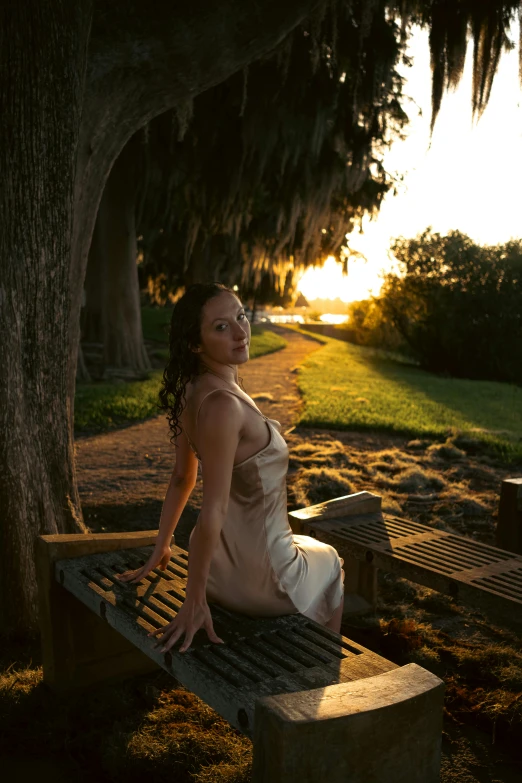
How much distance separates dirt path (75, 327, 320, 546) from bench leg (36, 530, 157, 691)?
1856mm

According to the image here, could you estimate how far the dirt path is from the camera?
547 cm

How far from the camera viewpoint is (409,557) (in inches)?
133

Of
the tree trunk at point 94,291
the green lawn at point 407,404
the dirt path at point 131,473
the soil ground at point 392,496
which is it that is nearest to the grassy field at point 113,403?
the dirt path at point 131,473

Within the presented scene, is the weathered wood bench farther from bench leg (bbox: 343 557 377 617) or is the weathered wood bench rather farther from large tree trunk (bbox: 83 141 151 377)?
large tree trunk (bbox: 83 141 151 377)

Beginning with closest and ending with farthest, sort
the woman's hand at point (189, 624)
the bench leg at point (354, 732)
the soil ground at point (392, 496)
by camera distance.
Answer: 1. the bench leg at point (354, 732)
2. the woman's hand at point (189, 624)
3. the soil ground at point (392, 496)

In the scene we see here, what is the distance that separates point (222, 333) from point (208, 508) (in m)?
0.61

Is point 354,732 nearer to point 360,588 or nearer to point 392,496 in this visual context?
point 360,588

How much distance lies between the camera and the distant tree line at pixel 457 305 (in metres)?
23.0

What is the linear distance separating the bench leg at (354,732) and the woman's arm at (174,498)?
116cm

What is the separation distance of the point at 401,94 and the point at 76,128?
816 centimetres

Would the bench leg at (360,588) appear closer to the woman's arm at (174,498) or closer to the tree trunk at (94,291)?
the woman's arm at (174,498)

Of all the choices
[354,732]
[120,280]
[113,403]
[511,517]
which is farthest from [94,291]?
[354,732]

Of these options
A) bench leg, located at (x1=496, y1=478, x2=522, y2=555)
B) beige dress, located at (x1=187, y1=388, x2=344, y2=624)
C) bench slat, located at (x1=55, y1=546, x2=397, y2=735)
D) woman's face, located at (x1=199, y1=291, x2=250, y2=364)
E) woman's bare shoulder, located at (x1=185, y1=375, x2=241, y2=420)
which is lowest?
bench leg, located at (x1=496, y1=478, x2=522, y2=555)

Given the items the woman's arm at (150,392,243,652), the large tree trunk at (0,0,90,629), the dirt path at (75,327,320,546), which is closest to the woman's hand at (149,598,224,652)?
the woman's arm at (150,392,243,652)
